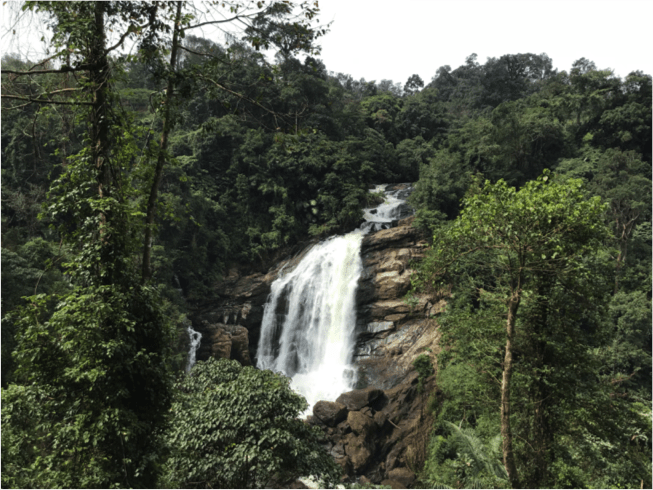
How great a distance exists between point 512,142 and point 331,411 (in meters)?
19.2

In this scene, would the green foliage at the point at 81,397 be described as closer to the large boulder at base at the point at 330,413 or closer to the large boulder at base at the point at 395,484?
the large boulder at base at the point at 395,484

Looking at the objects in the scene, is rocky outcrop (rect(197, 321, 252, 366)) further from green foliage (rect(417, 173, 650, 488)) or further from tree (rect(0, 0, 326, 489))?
tree (rect(0, 0, 326, 489))

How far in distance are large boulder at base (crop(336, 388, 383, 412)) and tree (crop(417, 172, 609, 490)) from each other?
8581mm

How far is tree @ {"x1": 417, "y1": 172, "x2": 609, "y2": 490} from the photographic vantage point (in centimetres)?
657

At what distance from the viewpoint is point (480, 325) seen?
8.34 metres

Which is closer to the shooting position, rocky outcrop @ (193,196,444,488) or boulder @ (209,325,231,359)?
rocky outcrop @ (193,196,444,488)

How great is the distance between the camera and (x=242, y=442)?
5.66 m

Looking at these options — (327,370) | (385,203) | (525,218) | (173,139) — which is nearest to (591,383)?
(525,218)

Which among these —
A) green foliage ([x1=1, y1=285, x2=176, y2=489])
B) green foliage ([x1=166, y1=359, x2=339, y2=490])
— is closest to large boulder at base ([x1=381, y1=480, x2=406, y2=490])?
green foliage ([x1=166, y1=359, x2=339, y2=490])

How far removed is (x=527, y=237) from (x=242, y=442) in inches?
217

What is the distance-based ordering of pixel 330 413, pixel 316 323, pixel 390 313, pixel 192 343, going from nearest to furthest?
pixel 330 413 < pixel 390 313 < pixel 192 343 < pixel 316 323

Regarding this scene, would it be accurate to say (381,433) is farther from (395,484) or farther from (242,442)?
Answer: (242,442)

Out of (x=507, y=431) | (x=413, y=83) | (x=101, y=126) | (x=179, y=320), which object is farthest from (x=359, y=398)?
(x=413, y=83)

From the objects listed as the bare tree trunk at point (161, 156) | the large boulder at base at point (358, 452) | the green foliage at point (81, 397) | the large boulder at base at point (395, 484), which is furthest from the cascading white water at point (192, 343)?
the bare tree trunk at point (161, 156)
